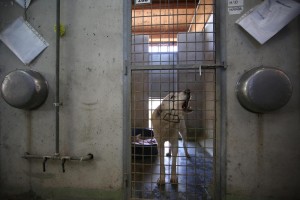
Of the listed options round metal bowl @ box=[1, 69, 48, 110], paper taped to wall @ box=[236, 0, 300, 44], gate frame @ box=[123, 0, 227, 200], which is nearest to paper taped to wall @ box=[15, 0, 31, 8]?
round metal bowl @ box=[1, 69, 48, 110]

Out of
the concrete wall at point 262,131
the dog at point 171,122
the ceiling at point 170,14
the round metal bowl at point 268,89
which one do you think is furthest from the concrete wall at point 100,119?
the dog at point 171,122

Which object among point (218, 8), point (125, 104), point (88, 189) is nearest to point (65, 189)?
point (88, 189)

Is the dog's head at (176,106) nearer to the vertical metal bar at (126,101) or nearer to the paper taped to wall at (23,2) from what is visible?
the vertical metal bar at (126,101)

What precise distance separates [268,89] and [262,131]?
459 mm

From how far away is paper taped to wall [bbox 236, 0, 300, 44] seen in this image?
5.99 ft

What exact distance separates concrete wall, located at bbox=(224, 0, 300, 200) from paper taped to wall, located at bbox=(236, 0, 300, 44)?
6 cm

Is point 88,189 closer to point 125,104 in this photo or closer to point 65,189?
point 65,189

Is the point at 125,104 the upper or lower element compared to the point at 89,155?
upper

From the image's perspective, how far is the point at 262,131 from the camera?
193 centimetres

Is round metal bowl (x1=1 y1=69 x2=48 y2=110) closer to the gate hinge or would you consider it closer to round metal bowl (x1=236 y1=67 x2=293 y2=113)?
the gate hinge

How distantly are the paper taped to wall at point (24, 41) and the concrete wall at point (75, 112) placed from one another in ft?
0.22

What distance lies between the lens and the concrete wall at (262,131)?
189cm

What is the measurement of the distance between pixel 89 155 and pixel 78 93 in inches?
28.2

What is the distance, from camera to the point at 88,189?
84.4 inches
